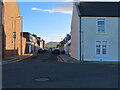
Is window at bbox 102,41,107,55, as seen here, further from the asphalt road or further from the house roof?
the asphalt road

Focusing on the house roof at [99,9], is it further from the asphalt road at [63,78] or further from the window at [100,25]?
the asphalt road at [63,78]

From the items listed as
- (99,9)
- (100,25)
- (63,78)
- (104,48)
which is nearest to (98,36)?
(100,25)

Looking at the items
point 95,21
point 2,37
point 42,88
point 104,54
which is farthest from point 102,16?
point 42,88

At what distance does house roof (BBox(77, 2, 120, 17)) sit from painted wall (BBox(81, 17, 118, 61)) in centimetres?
72

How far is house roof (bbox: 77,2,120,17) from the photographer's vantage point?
2721cm

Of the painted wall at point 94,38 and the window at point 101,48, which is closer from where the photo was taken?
the painted wall at point 94,38

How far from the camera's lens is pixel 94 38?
26.8 m

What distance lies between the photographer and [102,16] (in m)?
26.9

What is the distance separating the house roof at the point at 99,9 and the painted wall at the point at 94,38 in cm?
72

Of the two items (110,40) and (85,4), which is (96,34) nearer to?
(110,40)

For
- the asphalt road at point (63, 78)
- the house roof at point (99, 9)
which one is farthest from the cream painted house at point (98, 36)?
the asphalt road at point (63, 78)

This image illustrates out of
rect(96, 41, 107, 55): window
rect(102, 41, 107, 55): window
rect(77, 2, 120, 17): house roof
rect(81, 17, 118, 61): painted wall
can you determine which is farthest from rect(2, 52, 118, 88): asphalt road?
rect(77, 2, 120, 17): house roof

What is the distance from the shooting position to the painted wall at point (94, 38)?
87.4ft

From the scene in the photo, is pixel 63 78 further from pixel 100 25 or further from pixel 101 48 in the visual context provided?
pixel 100 25
